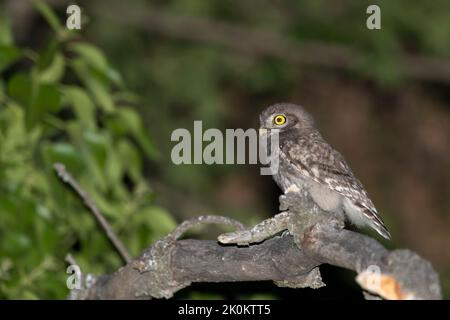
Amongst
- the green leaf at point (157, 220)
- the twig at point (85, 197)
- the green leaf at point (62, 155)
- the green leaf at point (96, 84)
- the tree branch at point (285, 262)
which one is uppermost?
the green leaf at point (96, 84)

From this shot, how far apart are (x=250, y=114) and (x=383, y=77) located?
3.02 m

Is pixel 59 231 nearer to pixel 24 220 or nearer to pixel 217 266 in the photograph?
pixel 24 220

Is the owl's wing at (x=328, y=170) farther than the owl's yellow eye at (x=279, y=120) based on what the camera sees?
No

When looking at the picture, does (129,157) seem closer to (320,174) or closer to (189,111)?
(320,174)

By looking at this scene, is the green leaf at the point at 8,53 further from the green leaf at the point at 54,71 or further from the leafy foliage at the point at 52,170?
the green leaf at the point at 54,71

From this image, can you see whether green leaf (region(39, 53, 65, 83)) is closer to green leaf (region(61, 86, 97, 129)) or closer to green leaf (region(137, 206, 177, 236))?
green leaf (region(61, 86, 97, 129))

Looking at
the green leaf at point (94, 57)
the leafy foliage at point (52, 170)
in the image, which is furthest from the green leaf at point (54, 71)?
the green leaf at point (94, 57)

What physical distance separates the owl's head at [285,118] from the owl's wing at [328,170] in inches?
10.3

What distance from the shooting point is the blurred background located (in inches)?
195

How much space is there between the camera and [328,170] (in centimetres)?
517

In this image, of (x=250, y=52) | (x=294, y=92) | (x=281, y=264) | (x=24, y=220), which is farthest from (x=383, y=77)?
(x=281, y=264)

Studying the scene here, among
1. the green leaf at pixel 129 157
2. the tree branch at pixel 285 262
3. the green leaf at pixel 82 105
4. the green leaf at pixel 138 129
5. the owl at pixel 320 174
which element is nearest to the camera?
the tree branch at pixel 285 262

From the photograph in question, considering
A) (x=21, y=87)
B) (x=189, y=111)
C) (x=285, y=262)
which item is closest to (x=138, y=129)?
(x=21, y=87)

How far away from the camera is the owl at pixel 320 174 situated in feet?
16.4
